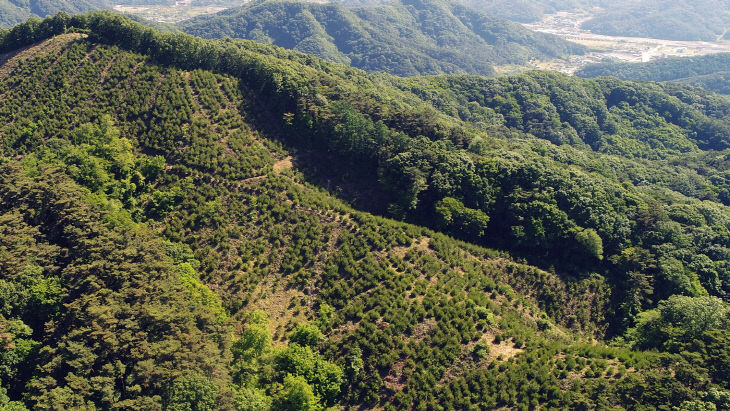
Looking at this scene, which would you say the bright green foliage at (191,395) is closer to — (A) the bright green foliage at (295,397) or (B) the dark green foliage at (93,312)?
(B) the dark green foliage at (93,312)

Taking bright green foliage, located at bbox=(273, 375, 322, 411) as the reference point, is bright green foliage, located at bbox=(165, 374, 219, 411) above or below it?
above

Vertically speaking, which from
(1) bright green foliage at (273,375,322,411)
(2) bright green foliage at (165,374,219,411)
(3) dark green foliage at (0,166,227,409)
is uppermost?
(3) dark green foliage at (0,166,227,409)

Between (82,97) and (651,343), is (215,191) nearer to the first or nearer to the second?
(82,97)

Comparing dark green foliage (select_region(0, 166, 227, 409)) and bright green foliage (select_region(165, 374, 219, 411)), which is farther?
dark green foliage (select_region(0, 166, 227, 409))

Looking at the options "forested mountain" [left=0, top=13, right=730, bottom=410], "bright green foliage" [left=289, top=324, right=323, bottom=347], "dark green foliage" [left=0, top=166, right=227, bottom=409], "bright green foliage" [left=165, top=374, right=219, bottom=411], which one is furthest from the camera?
"bright green foliage" [left=289, top=324, right=323, bottom=347]

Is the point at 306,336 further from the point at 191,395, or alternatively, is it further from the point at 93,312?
the point at 93,312

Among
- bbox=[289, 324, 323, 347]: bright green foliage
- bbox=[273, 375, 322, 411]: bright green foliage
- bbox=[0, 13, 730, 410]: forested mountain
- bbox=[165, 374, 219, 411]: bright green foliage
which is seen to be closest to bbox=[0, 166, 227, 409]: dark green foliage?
bbox=[0, 13, 730, 410]: forested mountain

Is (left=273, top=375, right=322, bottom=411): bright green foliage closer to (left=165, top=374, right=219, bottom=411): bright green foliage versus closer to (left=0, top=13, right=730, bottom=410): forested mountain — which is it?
(left=0, top=13, right=730, bottom=410): forested mountain

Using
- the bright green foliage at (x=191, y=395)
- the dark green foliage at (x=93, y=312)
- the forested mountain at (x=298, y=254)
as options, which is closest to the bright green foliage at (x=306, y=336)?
the forested mountain at (x=298, y=254)

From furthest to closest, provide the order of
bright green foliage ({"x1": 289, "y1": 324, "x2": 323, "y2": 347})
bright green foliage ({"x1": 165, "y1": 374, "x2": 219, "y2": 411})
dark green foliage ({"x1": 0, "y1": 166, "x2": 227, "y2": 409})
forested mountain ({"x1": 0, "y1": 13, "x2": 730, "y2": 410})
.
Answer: bright green foliage ({"x1": 289, "y1": 324, "x2": 323, "y2": 347}), forested mountain ({"x1": 0, "y1": 13, "x2": 730, "y2": 410}), dark green foliage ({"x1": 0, "y1": 166, "x2": 227, "y2": 409}), bright green foliage ({"x1": 165, "y1": 374, "x2": 219, "y2": 411})
